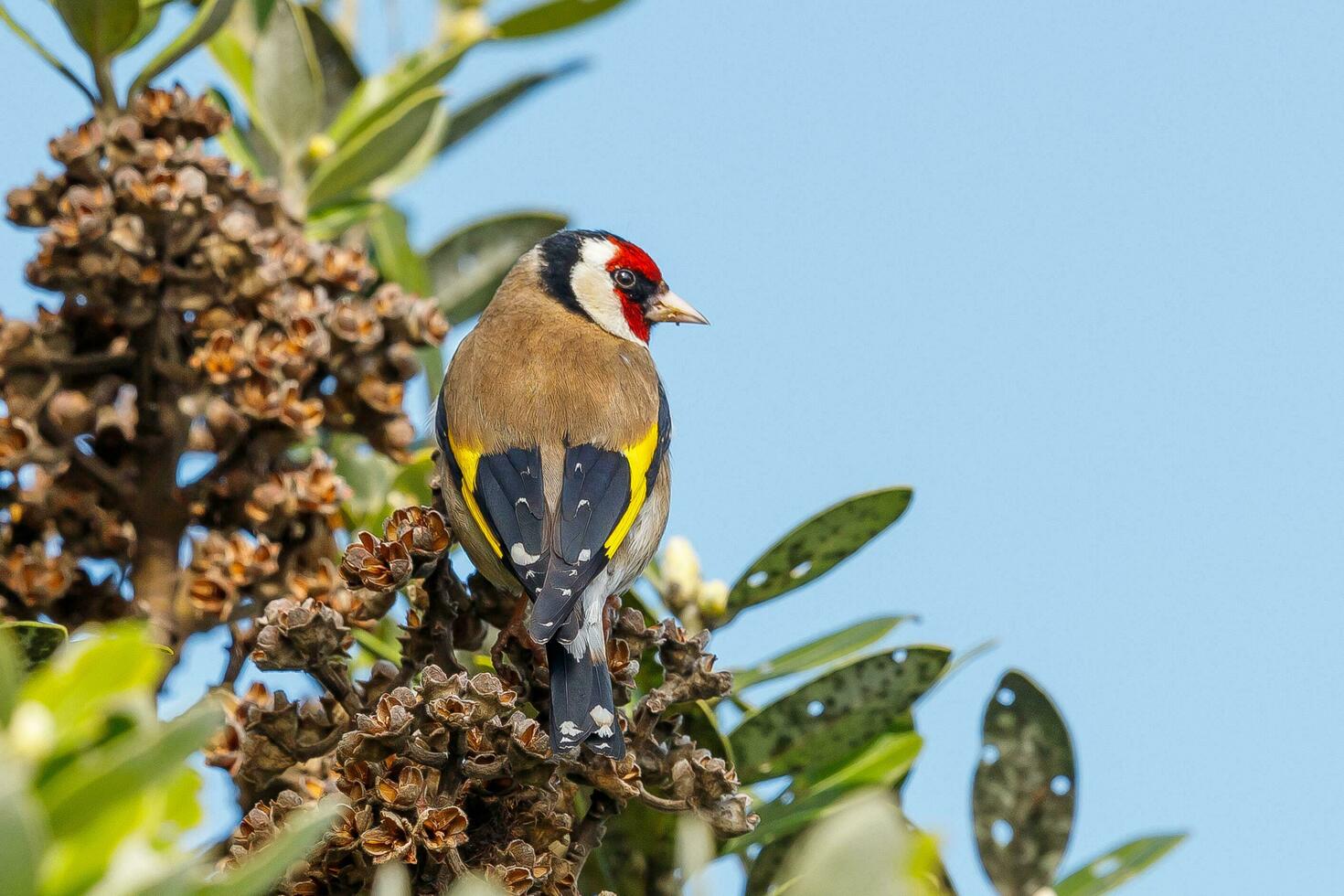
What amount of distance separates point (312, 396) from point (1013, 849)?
1512 mm

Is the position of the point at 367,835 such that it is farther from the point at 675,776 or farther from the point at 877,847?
the point at 877,847

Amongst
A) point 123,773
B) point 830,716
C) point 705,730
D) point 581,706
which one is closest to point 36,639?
point 581,706

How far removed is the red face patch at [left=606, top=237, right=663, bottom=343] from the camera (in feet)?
15.1

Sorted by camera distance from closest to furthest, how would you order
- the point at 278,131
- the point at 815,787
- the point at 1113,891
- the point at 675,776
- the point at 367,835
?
the point at 367,835 < the point at 675,776 < the point at 1113,891 < the point at 815,787 < the point at 278,131

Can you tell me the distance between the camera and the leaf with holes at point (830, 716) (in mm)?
2748

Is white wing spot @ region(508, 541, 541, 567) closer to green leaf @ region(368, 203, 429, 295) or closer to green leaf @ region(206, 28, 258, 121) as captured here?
green leaf @ region(368, 203, 429, 295)

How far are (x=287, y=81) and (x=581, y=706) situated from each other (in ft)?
6.18

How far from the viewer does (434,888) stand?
215cm

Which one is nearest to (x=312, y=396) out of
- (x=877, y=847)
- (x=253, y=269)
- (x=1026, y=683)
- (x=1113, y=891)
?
(x=253, y=269)

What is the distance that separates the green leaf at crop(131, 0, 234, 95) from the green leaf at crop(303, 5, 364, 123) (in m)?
0.60

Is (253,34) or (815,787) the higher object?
(253,34)

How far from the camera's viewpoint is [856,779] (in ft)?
9.08

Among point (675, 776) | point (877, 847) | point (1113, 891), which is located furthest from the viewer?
point (1113, 891)

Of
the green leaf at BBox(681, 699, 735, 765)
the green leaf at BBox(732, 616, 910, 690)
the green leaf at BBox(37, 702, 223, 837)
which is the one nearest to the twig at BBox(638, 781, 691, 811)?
the green leaf at BBox(681, 699, 735, 765)
